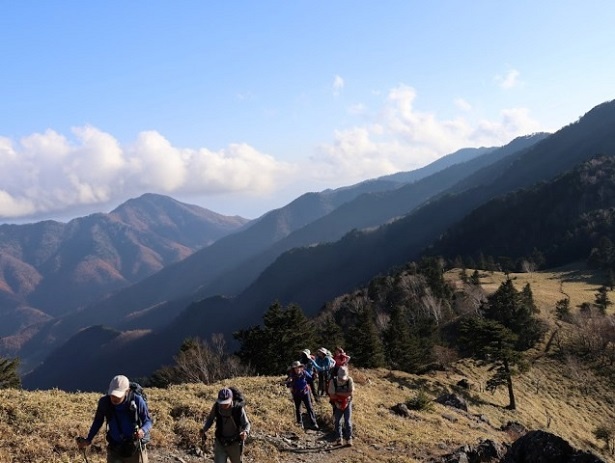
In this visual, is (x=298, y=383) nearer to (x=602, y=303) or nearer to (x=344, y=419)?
(x=344, y=419)

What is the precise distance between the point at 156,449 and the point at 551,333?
54.2 meters

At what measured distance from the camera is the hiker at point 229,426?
30.6ft

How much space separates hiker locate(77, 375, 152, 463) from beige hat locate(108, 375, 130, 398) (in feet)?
0.06

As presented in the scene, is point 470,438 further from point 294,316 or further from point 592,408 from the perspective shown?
point 592,408

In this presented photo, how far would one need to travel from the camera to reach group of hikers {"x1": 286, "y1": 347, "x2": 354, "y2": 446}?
13.7 meters

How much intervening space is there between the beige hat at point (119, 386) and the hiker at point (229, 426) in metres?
2.13

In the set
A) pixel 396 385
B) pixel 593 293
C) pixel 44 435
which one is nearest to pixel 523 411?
pixel 396 385

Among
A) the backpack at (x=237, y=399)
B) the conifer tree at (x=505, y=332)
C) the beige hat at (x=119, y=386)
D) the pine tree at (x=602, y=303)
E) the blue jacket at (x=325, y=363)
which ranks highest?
the beige hat at (x=119, y=386)

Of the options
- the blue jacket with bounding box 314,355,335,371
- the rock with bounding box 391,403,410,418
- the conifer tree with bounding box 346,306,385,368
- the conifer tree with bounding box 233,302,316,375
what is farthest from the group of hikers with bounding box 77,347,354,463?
the conifer tree with bounding box 233,302,316,375

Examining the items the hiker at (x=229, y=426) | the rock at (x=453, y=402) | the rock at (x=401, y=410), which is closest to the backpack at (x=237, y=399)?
the hiker at (x=229, y=426)

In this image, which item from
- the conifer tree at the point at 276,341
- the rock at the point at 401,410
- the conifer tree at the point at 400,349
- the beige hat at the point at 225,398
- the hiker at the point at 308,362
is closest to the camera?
the beige hat at the point at 225,398

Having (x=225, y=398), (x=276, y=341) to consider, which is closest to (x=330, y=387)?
(x=225, y=398)

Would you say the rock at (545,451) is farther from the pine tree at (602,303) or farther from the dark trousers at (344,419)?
the pine tree at (602,303)

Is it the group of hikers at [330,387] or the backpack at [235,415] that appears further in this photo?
the group of hikers at [330,387]
